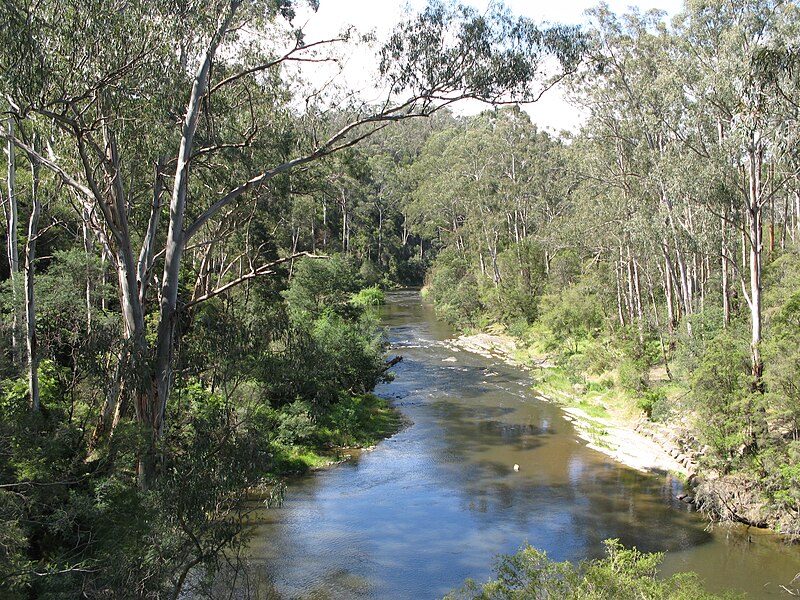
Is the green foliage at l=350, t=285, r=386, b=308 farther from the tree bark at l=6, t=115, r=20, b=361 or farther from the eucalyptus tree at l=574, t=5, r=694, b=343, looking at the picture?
the tree bark at l=6, t=115, r=20, b=361

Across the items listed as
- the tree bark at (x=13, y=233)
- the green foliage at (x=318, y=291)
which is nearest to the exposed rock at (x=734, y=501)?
the tree bark at (x=13, y=233)

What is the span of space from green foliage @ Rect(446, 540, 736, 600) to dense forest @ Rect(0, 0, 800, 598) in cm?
321

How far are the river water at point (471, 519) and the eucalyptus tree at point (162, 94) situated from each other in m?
3.96

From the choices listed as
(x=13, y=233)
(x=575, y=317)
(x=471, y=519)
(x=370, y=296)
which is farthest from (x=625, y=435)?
(x=370, y=296)

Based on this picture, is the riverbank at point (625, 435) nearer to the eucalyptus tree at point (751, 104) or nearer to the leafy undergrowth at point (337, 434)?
the eucalyptus tree at point (751, 104)

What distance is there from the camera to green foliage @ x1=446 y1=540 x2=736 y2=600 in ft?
22.9

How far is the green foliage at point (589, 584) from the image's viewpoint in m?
6.98

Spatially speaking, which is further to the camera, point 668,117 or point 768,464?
point 668,117

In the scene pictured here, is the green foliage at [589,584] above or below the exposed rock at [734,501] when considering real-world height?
above

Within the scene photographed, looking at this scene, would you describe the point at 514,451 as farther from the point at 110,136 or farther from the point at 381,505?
the point at 110,136

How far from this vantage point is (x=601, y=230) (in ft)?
83.7

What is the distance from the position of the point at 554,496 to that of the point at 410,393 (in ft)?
29.3

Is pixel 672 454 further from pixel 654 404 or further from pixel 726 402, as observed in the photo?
pixel 726 402

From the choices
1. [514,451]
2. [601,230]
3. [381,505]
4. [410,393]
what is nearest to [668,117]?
[601,230]
